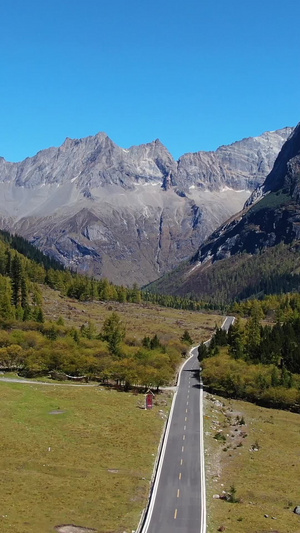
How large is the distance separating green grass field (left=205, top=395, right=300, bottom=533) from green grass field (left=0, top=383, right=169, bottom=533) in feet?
27.7

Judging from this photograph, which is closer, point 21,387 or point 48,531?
point 48,531

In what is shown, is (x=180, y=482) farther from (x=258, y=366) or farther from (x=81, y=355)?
(x=258, y=366)

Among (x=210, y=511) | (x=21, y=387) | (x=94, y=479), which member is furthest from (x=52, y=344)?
(x=210, y=511)

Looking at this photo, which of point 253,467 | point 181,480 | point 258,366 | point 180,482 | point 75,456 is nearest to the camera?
point 180,482

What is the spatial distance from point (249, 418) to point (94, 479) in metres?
43.2

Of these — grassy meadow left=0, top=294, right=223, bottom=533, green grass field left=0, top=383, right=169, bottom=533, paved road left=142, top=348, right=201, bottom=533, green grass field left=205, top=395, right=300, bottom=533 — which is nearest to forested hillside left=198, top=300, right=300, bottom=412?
green grass field left=205, top=395, right=300, bottom=533

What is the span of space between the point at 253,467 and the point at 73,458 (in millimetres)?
23593

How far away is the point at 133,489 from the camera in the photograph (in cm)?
5412

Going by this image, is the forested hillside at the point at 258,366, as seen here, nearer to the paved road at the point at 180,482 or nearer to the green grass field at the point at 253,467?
the green grass field at the point at 253,467

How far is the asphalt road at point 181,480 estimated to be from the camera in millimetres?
46781

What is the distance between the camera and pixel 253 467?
65.3m

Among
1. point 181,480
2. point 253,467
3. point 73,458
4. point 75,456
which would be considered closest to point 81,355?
point 75,456

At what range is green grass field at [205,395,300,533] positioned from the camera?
4856 centimetres

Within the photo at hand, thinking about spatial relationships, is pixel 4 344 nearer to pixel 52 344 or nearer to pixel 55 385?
pixel 52 344
